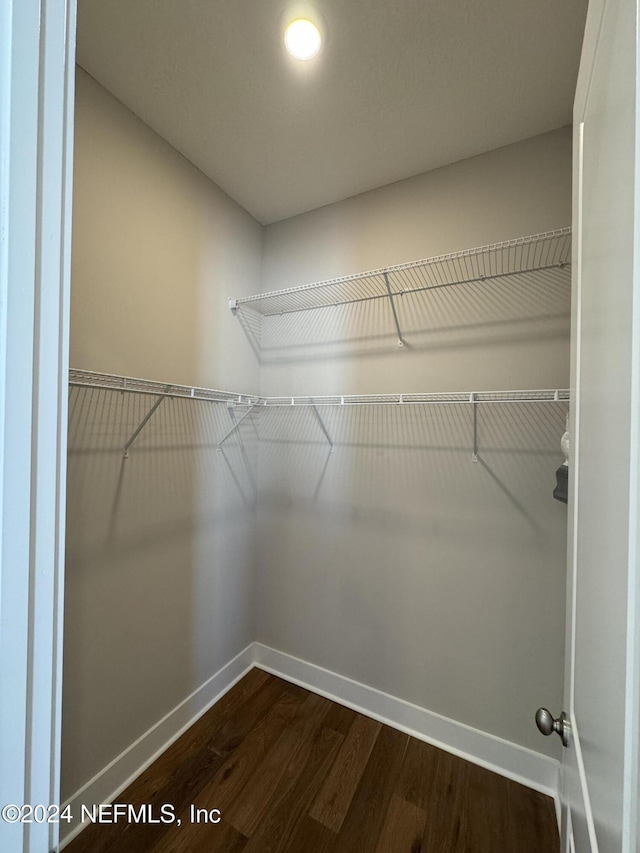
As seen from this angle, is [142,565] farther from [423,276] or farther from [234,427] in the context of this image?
[423,276]

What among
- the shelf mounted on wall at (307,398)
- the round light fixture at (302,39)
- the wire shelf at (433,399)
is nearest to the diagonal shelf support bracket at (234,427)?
the shelf mounted on wall at (307,398)

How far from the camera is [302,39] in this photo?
3.38ft

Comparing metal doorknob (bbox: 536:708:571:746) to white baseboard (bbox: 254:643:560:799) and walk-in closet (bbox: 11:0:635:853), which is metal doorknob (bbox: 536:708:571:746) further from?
white baseboard (bbox: 254:643:560:799)

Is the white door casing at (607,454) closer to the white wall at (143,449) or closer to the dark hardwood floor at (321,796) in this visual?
the dark hardwood floor at (321,796)

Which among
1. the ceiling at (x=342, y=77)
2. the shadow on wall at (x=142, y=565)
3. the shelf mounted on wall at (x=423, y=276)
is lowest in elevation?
the shadow on wall at (x=142, y=565)

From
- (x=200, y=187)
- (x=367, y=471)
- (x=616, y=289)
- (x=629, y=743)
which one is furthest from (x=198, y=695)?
(x=200, y=187)

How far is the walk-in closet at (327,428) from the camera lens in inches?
44.3

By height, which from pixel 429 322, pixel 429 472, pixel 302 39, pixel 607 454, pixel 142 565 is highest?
pixel 302 39

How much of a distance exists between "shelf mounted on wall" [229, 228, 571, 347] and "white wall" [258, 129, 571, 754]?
0.06 metres

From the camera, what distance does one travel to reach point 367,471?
5.52ft

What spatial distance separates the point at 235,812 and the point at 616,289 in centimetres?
188

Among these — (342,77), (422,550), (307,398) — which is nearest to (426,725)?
(422,550)

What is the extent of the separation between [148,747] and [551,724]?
157 cm

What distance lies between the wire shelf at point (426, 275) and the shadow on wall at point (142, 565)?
698 mm
